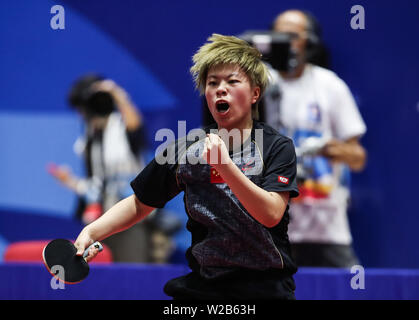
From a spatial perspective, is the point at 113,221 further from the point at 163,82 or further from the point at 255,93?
the point at 163,82

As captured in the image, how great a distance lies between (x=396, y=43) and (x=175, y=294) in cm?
302

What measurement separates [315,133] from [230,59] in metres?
1.81

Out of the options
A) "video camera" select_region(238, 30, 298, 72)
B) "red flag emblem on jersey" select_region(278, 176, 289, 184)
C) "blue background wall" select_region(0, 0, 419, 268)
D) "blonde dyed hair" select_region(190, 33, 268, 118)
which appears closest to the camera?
"red flag emblem on jersey" select_region(278, 176, 289, 184)

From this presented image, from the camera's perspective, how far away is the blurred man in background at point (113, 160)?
4383 mm

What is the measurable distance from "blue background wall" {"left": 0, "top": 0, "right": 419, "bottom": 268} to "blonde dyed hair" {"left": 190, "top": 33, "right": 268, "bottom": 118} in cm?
258

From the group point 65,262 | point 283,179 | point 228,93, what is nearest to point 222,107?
point 228,93

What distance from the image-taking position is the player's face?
1867mm

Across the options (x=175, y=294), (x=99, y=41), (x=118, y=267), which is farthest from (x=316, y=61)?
(x=175, y=294)

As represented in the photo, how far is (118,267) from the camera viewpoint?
10.6 feet

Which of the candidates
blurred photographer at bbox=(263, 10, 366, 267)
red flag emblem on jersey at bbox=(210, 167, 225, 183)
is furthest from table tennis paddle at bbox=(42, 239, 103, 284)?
blurred photographer at bbox=(263, 10, 366, 267)

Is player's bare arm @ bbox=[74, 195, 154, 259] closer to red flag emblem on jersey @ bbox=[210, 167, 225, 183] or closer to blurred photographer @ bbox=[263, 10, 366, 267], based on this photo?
red flag emblem on jersey @ bbox=[210, 167, 225, 183]

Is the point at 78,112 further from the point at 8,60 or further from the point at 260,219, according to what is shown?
the point at 260,219

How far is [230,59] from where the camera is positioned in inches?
74.7

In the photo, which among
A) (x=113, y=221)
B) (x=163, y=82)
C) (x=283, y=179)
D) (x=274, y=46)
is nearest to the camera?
(x=283, y=179)
